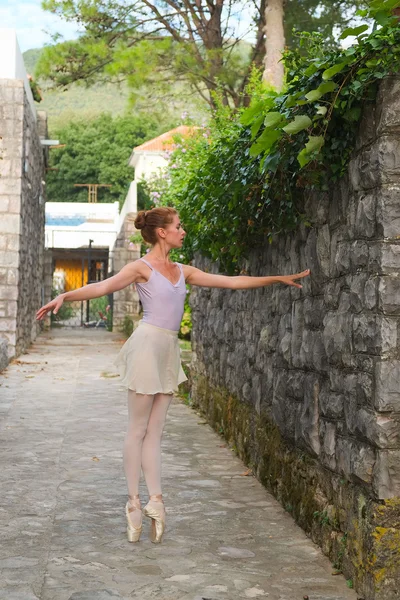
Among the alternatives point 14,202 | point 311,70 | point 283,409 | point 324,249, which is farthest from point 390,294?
point 14,202

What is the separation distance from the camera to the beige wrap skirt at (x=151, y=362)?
4.29 metres

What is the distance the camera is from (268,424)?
5461 millimetres

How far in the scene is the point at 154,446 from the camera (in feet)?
14.3

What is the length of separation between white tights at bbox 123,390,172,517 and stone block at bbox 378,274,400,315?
1413 mm

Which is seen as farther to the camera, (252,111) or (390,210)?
(252,111)

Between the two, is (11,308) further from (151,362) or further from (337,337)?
(337,337)

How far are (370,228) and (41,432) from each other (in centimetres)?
458

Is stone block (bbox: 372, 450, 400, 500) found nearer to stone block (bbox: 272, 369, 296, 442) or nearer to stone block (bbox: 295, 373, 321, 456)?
stone block (bbox: 295, 373, 321, 456)

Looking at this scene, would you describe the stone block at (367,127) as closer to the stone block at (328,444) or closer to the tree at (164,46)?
the stone block at (328,444)

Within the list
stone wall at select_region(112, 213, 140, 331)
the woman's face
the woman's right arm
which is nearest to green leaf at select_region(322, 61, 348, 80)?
the woman's face

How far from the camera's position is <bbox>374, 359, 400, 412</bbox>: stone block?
11.2 ft

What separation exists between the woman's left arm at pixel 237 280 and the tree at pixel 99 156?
44501mm

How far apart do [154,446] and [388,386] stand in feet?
4.63

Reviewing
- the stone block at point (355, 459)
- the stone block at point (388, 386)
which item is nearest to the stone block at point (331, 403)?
the stone block at point (355, 459)
